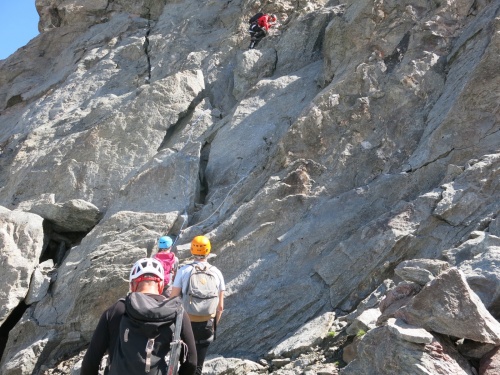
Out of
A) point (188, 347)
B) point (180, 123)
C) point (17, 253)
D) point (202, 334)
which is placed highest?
point (188, 347)

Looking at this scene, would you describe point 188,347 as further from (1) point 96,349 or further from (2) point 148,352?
(1) point 96,349

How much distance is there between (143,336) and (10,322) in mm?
11919

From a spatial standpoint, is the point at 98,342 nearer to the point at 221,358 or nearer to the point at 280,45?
the point at 221,358

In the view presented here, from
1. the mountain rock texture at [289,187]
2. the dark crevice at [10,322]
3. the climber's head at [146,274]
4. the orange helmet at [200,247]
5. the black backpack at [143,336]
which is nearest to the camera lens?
the black backpack at [143,336]

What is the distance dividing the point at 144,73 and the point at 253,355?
44.2 feet

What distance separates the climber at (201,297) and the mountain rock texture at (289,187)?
1.76 m

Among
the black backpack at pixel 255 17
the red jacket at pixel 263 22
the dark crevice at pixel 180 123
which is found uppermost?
the black backpack at pixel 255 17

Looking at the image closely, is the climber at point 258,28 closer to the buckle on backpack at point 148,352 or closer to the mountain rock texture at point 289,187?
the mountain rock texture at point 289,187

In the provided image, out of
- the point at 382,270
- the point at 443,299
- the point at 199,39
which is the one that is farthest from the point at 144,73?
the point at 443,299

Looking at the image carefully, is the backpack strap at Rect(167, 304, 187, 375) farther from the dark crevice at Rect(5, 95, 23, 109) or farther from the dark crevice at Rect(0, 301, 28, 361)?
the dark crevice at Rect(5, 95, 23, 109)

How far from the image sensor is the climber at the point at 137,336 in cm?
582

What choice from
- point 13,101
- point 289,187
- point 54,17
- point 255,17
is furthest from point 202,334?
point 54,17

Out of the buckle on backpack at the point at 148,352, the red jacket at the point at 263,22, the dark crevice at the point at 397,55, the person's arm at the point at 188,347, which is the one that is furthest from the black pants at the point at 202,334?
the red jacket at the point at 263,22

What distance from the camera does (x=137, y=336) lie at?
5848 mm
